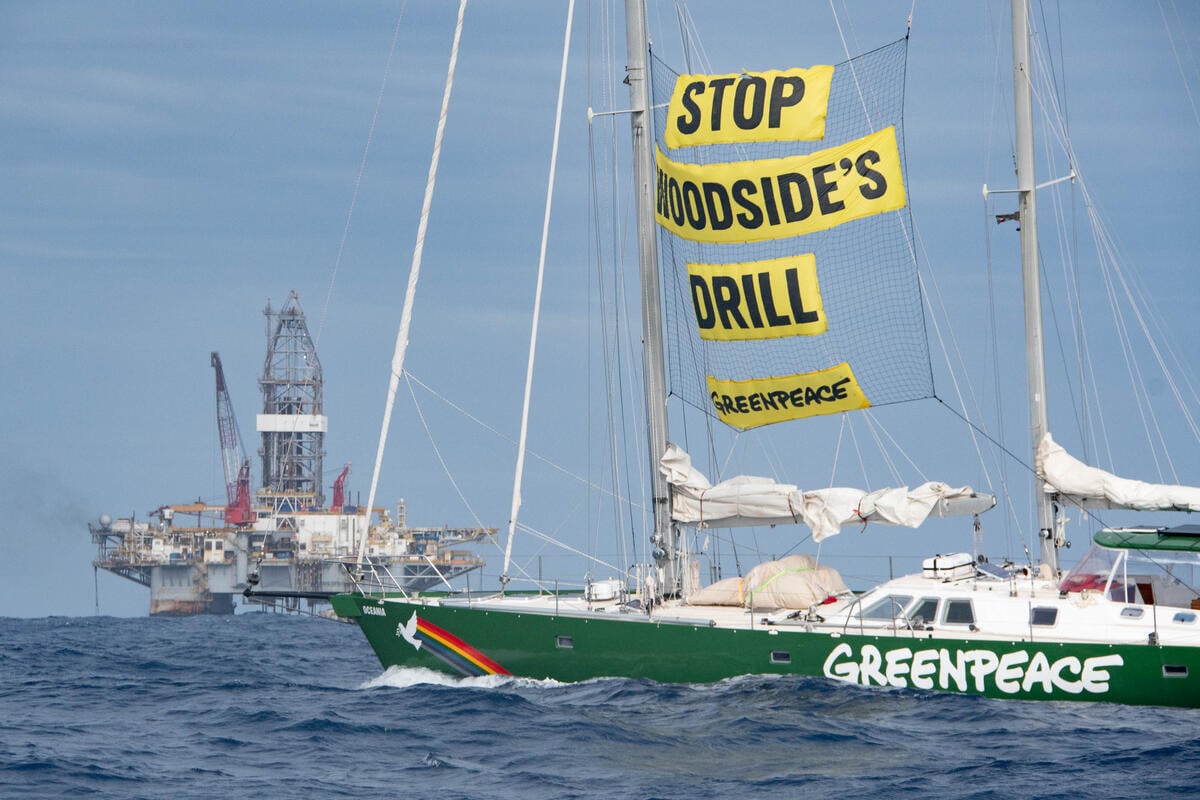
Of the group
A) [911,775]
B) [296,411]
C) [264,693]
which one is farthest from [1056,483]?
[296,411]

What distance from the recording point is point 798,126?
23875mm

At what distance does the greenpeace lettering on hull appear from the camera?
19719mm

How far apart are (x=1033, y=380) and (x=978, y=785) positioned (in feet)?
33.7

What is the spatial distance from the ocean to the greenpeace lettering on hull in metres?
0.29

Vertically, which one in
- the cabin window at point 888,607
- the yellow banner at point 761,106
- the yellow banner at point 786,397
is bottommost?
the cabin window at point 888,607

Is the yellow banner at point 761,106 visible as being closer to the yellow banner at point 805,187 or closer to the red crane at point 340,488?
the yellow banner at point 805,187

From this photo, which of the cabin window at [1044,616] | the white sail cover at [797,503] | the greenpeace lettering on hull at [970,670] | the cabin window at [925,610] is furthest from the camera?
the white sail cover at [797,503]

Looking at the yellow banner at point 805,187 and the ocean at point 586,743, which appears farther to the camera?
the yellow banner at point 805,187

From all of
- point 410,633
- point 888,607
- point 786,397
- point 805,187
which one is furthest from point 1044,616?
point 410,633

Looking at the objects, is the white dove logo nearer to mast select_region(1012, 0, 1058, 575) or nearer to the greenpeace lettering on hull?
the greenpeace lettering on hull

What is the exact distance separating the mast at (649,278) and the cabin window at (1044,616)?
6.38 m

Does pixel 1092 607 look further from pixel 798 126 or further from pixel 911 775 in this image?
pixel 798 126

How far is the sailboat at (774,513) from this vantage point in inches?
816

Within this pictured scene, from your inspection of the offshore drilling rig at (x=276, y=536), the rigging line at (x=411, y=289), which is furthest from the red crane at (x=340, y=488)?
the rigging line at (x=411, y=289)
